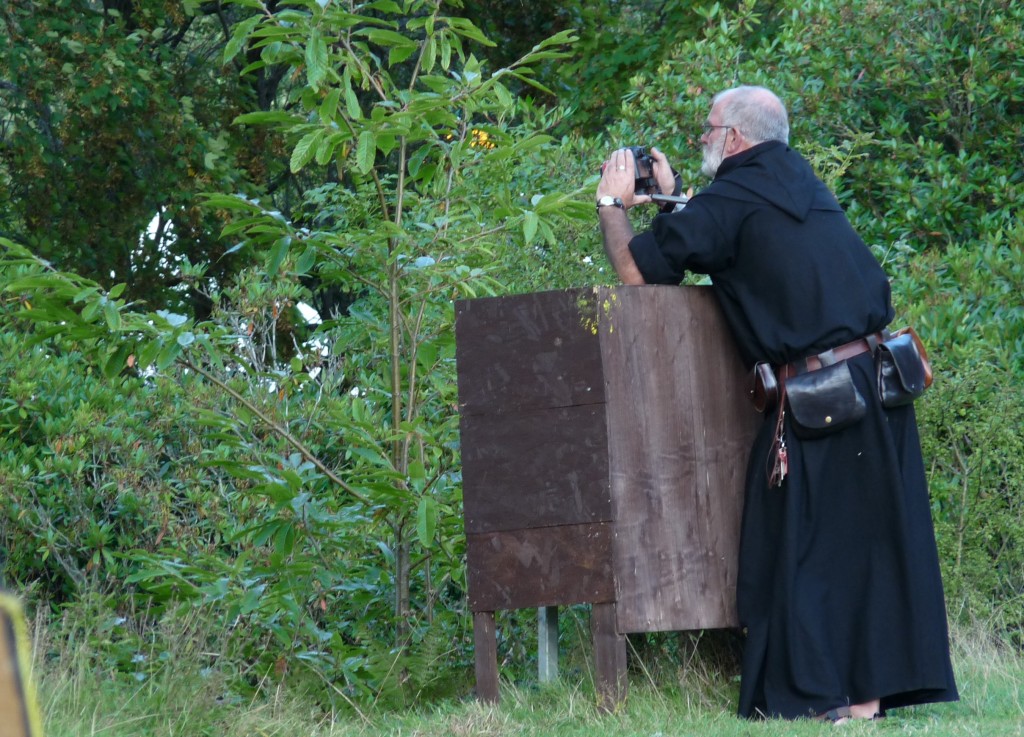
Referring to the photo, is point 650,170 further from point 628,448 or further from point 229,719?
point 229,719

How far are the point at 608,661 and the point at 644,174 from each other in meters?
1.59

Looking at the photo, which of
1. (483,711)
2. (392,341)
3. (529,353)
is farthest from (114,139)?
(483,711)

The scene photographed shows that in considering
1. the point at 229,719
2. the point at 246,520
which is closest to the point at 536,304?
the point at 229,719

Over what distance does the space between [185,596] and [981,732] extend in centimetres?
273

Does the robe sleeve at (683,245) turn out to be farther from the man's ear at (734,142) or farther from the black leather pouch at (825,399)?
the black leather pouch at (825,399)

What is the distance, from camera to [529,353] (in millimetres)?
4016

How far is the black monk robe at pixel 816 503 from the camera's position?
396 cm

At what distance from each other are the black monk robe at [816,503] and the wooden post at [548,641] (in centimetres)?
72

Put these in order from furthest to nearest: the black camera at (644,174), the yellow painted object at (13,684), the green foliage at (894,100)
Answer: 1. the green foliage at (894,100)
2. the black camera at (644,174)
3. the yellow painted object at (13,684)

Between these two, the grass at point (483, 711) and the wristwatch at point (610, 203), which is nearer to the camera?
the grass at point (483, 711)

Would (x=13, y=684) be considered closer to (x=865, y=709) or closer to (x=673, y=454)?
(x=673, y=454)

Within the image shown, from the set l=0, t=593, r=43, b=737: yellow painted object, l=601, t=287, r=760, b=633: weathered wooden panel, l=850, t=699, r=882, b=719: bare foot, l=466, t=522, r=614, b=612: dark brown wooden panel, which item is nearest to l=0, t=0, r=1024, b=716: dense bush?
→ l=466, t=522, r=614, b=612: dark brown wooden panel

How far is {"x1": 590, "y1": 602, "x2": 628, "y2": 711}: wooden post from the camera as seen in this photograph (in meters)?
3.94

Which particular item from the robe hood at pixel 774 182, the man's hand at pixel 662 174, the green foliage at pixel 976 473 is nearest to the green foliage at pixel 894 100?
the green foliage at pixel 976 473
